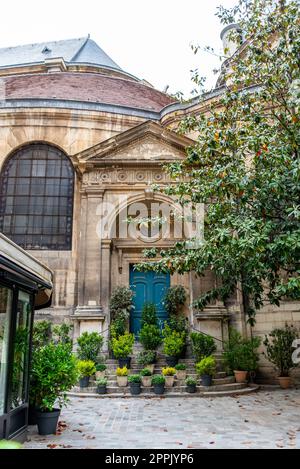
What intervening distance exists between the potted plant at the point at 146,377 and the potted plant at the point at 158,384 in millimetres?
271

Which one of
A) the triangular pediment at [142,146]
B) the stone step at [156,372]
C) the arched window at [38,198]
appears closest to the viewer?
the stone step at [156,372]

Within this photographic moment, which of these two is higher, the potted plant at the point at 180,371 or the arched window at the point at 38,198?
the arched window at the point at 38,198

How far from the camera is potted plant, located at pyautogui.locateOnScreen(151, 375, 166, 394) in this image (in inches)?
347

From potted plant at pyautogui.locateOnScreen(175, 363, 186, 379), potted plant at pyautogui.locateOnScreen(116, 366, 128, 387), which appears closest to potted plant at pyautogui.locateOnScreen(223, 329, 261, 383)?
potted plant at pyautogui.locateOnScreen(175, 363, 186, 379)

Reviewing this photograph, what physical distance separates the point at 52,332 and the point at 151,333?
3178 millimetres

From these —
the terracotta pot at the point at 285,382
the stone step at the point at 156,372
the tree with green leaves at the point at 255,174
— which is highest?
the tree with green leaves at the point at 255,174

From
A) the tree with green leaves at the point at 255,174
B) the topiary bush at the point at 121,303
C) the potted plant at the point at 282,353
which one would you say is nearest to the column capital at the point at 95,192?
the topiary bush at the point at 121,303

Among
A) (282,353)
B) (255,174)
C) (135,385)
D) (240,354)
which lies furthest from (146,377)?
(255,174)

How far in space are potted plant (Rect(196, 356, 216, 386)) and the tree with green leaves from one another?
2082 millimetres

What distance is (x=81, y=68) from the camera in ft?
70.7

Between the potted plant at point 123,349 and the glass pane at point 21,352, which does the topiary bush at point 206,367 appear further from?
the glass pane at point 21,352

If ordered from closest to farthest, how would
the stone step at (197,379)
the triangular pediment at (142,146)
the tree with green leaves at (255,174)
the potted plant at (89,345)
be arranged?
the tree with green leaves at (255,174) < the stone step at (197,379) < the potted plant at (89,345) < the triangular pediment at (142,146)

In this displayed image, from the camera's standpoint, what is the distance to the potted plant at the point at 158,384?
881 cm

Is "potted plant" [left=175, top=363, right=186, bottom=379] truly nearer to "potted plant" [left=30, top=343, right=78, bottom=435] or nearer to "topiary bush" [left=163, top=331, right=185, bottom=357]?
"topiary bush" [left=163, top=331, right=185, bottom=357]
